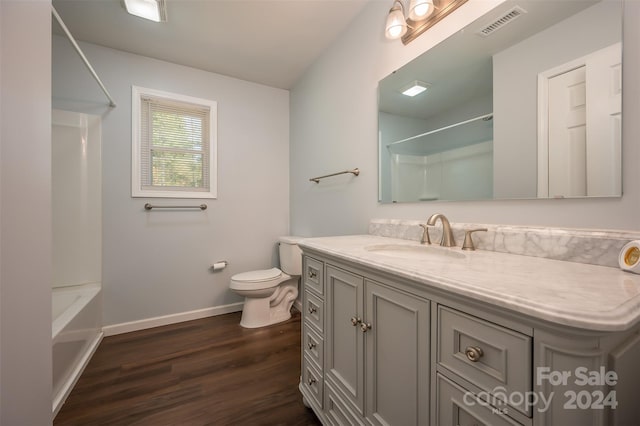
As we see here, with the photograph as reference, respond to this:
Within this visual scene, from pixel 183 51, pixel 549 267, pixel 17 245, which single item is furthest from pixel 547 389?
pixel 183 51

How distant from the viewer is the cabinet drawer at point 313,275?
1197 millimetres

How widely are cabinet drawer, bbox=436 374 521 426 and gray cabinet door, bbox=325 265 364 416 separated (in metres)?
0.32

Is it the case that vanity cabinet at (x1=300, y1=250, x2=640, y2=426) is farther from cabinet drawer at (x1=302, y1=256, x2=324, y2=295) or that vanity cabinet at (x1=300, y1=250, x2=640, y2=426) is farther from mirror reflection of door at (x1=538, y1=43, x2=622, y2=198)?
mirror reflection of door at (x1=538, y1=43, x2=622, y2=198)

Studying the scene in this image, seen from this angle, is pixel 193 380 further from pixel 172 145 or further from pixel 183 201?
pixel 172 145

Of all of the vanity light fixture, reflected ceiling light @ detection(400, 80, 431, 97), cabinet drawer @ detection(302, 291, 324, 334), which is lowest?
cabinet drawer @ detection(302, 291, 324, 334)

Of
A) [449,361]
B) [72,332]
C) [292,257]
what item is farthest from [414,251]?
[72,332]

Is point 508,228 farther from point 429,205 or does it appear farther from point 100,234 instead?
point 100,234

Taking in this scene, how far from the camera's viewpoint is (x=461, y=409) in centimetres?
61

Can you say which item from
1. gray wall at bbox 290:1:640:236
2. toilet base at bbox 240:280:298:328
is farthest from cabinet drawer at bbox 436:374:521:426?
toilet base at bbox 240:280:298:328

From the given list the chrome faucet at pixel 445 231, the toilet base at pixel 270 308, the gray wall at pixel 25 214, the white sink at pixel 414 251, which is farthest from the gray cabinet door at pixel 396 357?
the toilet base at pixel 270 308

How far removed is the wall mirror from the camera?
2.60ft

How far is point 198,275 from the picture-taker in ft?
8.04

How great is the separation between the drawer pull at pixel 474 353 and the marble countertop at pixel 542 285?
132mm

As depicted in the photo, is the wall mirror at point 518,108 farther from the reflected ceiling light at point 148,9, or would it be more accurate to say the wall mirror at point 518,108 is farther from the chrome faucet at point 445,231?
the reflected ceiling light at point 148,9
